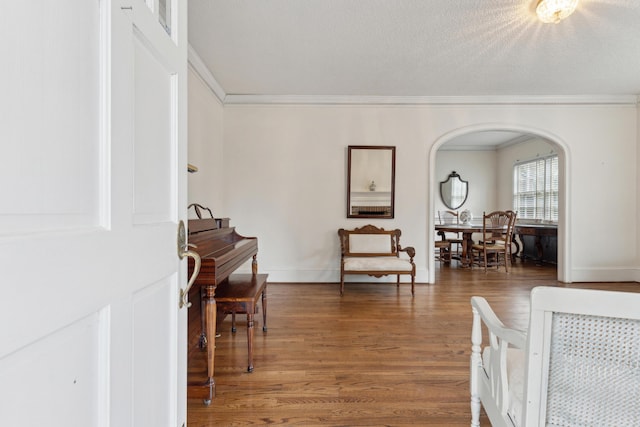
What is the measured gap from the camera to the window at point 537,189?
673cm

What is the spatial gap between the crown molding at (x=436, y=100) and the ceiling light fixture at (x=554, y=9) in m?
2.20

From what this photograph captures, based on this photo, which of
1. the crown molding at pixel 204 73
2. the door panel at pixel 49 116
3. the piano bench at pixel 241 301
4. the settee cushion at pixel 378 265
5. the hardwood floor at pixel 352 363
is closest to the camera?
the door panel at pixel 49 116

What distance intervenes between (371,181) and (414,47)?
76.8 inches

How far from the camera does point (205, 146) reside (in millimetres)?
4148

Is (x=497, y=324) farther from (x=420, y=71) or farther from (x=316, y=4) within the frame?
(x=420, y=71)

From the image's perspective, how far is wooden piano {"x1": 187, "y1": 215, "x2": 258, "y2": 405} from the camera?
1863 mm

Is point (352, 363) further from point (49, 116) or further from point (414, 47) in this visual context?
point (414, 47)

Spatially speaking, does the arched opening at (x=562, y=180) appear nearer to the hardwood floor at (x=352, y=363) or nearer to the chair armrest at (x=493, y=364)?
the hardwood floor at (x=352, y=363)

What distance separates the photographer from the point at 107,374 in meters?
0.66

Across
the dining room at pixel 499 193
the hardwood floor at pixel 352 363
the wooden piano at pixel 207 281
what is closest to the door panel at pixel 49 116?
the wooden piano at pixel 207 281

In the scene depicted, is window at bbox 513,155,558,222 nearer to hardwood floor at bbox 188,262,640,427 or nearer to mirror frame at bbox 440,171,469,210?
mirror frame at bbox 440,171,469,210

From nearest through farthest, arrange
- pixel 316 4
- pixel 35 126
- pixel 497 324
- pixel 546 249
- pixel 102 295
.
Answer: pixel 35 126 < pixel 102 295 < pixel 497 324 < pixel 316 4 < pixel 546 249

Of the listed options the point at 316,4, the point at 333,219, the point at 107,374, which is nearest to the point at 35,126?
the point at 107,374

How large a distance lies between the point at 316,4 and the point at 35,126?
2732 mm
